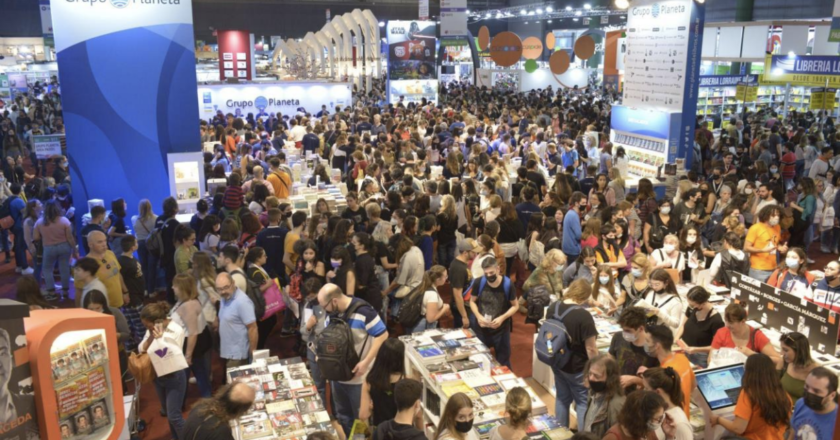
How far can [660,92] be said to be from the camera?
453 inches

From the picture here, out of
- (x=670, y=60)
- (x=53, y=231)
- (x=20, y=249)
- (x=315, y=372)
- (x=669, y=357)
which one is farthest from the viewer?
(x=670, y=60)

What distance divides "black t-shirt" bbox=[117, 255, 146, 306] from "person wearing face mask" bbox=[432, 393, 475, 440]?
3725 mm

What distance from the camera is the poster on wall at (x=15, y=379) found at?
9.36ft

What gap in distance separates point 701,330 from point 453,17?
66.5ft

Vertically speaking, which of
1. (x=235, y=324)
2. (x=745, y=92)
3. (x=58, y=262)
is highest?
(x=745, y=92)

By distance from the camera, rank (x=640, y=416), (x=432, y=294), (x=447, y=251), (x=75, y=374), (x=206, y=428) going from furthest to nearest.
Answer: (x=447, y=251)
(x=432, y=294)
(x=206, y=428)
(x=640, y=416)
(x=75, y=374)

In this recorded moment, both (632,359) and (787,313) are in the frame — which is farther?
(787,313)

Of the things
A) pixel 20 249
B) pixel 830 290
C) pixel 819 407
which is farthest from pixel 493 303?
pixel 20 249

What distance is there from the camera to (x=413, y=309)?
5.64 meters

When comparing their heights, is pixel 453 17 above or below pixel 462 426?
above

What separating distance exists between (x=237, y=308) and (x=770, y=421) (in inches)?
142

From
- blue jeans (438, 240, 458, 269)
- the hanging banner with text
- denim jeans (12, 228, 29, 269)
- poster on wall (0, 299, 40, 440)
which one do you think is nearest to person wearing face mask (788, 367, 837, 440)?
the hanging banner with text

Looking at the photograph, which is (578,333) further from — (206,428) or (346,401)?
(206,428)

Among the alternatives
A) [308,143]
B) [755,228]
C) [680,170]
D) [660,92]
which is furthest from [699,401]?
[308,143]
